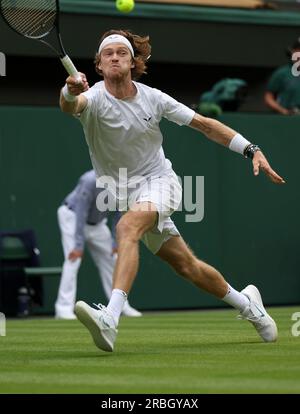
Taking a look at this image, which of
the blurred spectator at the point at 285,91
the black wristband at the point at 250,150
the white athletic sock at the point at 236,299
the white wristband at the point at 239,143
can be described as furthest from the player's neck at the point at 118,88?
the blurred spectator at the point at 285,91

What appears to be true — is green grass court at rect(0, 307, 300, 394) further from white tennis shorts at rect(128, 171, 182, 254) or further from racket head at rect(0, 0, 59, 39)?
racket head at rect(0, 0, 59, 39)

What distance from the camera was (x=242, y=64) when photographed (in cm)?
1898

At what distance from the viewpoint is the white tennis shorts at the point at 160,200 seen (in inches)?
313

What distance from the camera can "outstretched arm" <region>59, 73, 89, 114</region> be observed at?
295 inches

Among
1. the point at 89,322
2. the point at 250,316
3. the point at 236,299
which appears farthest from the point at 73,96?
the point at 250,316

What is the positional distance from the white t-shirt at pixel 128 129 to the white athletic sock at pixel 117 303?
913 millimetres

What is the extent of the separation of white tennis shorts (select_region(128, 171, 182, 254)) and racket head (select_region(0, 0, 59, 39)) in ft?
3.93

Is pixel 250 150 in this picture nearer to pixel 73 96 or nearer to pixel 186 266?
pixel 186 266

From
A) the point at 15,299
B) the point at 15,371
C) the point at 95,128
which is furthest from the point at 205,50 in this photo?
the point at 15,371

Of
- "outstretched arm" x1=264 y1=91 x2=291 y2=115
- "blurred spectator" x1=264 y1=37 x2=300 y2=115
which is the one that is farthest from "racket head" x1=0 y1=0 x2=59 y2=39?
"outstretched arm" x1=264 y1=91 x2=291 y2=115

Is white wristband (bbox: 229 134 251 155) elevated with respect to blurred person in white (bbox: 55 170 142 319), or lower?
elevated

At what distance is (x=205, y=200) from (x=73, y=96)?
28.1 ft
